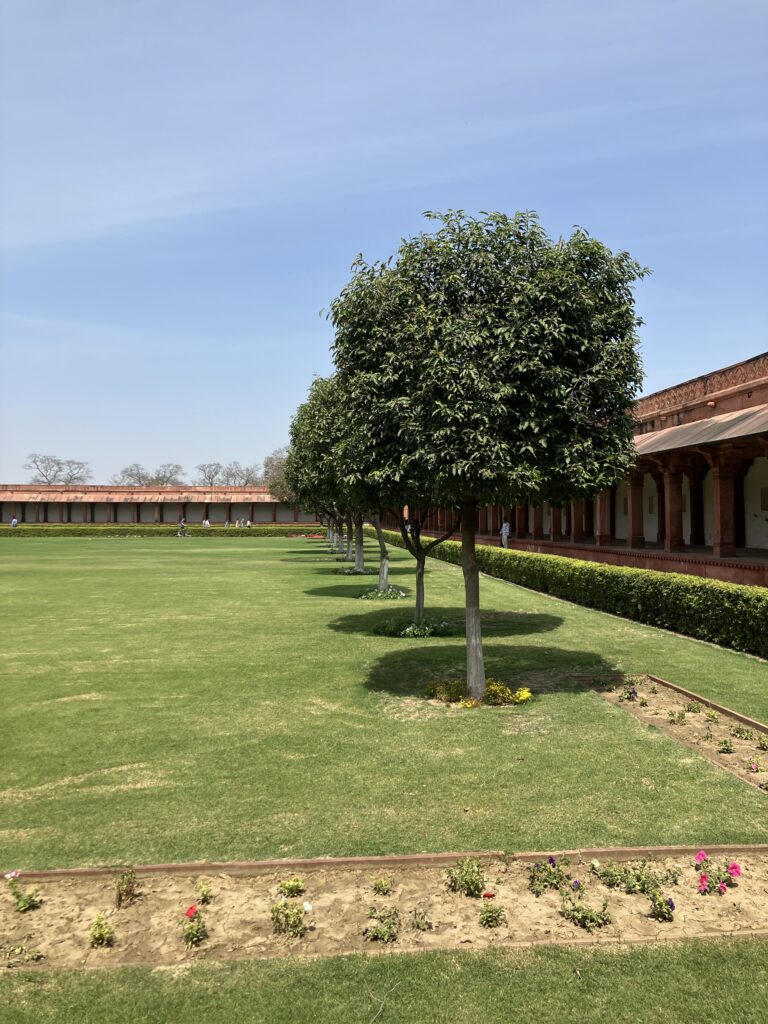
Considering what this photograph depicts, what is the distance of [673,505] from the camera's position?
18047 mm

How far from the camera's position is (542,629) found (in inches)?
515

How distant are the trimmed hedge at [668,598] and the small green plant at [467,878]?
25.4 feet

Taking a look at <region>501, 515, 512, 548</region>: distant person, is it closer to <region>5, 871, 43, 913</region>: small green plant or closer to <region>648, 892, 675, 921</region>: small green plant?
<region>648, 892, 675, 921</region>: small green plant

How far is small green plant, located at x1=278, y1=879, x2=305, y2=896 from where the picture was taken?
3.98 m

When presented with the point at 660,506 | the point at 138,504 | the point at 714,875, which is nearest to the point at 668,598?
the point at 714,875

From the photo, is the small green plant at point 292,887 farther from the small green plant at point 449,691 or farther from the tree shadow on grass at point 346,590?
the tree shadow on grass at point 346,590

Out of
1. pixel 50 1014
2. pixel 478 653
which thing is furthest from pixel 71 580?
pixel 50 1014

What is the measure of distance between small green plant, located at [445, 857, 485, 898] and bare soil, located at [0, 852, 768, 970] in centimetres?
5

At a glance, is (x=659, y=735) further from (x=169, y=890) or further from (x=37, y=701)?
(x=37, y=701)

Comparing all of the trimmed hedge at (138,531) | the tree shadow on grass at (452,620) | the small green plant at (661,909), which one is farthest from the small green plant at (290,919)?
the trimmed hedge at (138,531)

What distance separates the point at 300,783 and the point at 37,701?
4073 mm

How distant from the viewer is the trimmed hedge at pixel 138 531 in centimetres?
6216

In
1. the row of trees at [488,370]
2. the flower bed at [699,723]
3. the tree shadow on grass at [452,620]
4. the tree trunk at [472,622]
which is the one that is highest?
the row of trees at [488,370]

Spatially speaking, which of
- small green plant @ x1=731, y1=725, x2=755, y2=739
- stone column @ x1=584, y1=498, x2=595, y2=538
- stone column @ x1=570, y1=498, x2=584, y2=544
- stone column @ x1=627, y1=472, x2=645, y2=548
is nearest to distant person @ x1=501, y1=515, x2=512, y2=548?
stone column @ x1=570, y1=498, x2=584, y2=544
